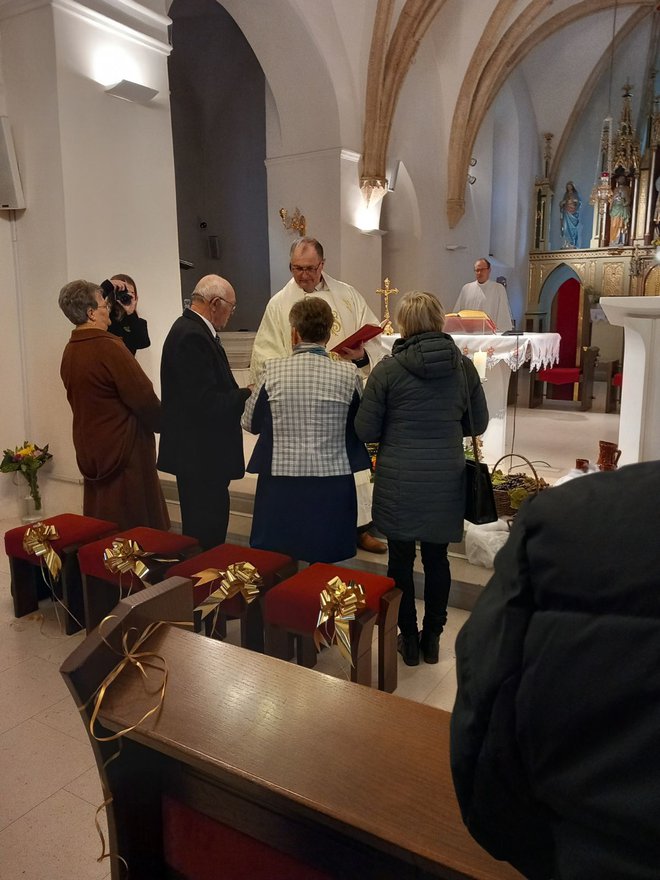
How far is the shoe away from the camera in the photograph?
4254mm

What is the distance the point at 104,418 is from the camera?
3.86m

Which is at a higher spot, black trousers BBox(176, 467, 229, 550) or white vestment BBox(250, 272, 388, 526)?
white vestment BBox(250, 272, 388, 526)

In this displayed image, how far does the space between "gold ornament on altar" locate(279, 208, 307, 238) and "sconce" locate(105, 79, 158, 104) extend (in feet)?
9.82

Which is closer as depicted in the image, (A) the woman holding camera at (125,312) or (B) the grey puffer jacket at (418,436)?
(B) the grey puffer jacket at (418,436)

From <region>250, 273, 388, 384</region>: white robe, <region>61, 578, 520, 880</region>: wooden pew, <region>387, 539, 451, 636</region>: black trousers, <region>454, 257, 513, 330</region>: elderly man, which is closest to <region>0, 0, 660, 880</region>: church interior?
<region>61, 578, 520, 880</region>: wooden pew

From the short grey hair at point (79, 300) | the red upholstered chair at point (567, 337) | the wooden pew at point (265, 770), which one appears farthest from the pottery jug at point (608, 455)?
the red upholstered chair at point (567, 337)

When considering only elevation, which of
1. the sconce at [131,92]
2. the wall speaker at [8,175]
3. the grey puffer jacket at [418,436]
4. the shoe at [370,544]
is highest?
the sconce at [131,92]

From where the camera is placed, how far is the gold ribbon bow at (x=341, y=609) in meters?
2.67

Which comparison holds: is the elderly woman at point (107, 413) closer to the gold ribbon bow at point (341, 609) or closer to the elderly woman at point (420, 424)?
the elderly woman at point (420, 424)

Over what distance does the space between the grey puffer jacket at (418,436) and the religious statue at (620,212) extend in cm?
1184

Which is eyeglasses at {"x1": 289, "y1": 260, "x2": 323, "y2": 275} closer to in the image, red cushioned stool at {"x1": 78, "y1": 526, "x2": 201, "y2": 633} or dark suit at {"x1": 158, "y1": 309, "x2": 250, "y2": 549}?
dark suit at {"x1": 158, "y1": 309, "x2": 250, "y2": 549}

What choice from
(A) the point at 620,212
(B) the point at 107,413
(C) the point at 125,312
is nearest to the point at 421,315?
(B) the point at 107,413

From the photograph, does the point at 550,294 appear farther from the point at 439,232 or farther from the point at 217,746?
the point at 217,746

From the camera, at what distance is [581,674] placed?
70 cm
